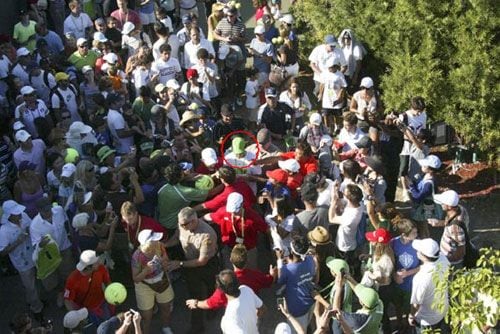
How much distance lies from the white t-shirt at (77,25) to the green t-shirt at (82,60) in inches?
50.3

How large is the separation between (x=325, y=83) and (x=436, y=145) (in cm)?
217

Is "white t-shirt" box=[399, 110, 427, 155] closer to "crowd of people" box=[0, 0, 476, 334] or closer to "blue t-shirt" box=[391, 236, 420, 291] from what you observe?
"crowd of people" box=[0, 0, 476, 334]

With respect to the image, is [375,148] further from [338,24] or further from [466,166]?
[338,24]

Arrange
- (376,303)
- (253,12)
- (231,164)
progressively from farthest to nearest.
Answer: (253,12)
(231,164)
(376,303)

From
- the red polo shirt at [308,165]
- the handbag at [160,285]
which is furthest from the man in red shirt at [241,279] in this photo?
the red polo shirt at [308,165]

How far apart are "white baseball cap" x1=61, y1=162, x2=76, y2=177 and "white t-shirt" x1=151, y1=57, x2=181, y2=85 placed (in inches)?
127

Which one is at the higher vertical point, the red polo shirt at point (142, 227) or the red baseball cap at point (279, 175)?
the red baseball cap at point (279, 175)

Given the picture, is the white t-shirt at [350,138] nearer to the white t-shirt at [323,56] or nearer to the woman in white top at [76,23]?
the white t-shirt at [323,56]

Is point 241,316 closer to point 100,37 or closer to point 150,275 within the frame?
point 150,275

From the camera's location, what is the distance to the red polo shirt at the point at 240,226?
8.24m

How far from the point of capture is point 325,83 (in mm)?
11750

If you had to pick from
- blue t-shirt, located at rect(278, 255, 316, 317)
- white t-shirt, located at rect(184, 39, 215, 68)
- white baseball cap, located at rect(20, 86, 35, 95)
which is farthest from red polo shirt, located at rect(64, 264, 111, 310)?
white t-shirt, located at rect(184, 39, 215, 68)

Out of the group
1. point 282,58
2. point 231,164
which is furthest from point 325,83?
point 231,164

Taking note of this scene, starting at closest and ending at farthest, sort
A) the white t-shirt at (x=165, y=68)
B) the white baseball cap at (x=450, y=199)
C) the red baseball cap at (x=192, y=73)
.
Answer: the white baseball cap at (x=450, y=199) → the red baseball cap at (x=192, y=73) → the white t-shirt at (x=165, y=68)
